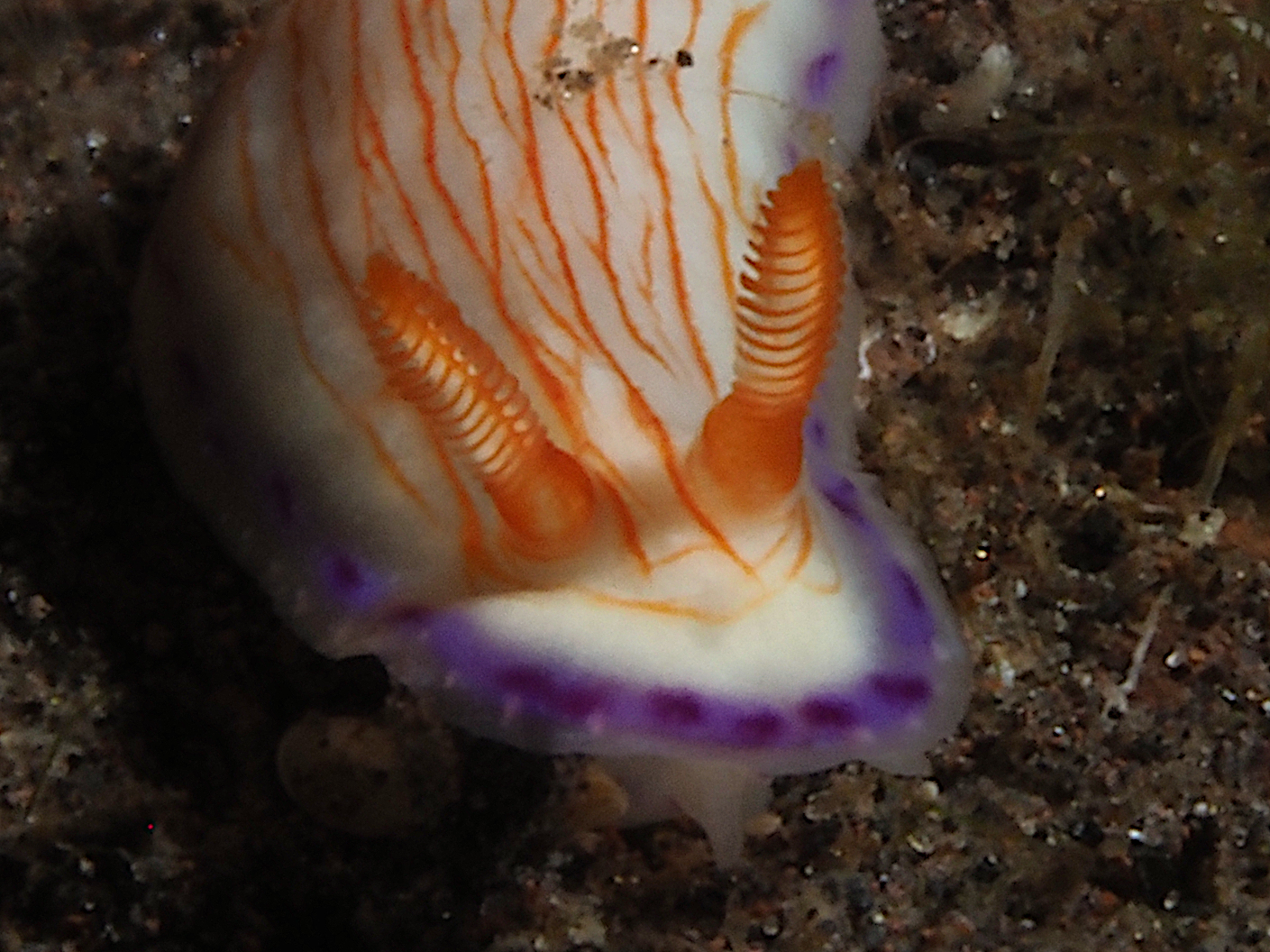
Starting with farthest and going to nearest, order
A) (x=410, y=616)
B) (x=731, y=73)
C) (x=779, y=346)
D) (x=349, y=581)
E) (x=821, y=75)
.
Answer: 1. (x=821, y=75)
2. (x=731, y=73)
3. (x=349, y=581)
4. (x=410, y=616)
5. (x=779, y=346)

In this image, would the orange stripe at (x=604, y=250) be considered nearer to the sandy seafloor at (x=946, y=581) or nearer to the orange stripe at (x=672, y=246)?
the orange stripe at (x=672, y=246)

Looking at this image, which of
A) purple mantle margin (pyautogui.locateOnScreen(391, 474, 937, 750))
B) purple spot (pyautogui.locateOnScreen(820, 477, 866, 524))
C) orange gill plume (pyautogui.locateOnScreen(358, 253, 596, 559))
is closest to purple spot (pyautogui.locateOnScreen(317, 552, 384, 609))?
purple mantle margin (pyautogui.locateOnScreen(391, 474, 937, 750))

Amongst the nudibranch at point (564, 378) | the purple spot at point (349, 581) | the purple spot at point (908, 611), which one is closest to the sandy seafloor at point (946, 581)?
the nudibranch at point (564, 378)

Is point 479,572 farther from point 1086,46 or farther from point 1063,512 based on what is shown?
point 1086,46

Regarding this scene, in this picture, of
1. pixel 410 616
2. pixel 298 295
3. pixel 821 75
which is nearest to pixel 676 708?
pixel 410 616

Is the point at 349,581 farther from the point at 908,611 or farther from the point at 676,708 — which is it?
the point at 908,611

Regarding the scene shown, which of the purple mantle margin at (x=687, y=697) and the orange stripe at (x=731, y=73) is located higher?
the orange stripe at (x=731, y=73)

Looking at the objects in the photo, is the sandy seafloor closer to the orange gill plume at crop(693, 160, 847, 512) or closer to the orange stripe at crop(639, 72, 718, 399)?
the orange stripe at crop(639, 72, 718, 399)
